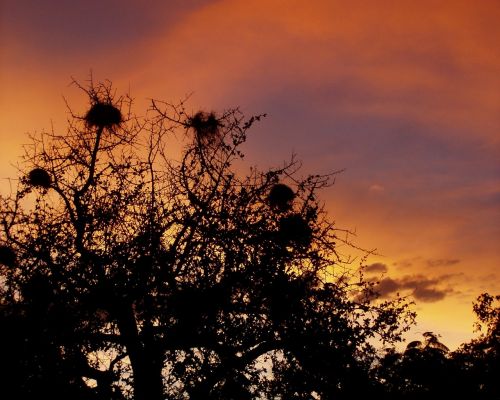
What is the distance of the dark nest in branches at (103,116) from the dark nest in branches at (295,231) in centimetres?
473

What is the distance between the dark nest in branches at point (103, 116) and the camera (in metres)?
11.8

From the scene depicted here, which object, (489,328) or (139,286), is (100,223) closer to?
(139,286)

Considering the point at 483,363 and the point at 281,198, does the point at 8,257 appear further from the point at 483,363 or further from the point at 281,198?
the point at 483,363

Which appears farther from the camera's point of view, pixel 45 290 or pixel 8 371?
pixel 45 290

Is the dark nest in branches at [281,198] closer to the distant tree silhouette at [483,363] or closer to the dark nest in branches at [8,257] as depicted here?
the dark nest in branches at [8,257]

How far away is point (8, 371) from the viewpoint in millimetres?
8641

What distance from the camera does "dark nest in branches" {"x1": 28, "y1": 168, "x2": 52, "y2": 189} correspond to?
12.5 metres

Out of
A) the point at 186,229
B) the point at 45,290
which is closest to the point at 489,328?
the point at 186,229

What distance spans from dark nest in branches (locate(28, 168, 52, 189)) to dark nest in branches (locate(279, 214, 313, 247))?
603 centimetres

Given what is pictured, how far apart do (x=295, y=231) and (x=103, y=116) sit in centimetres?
542

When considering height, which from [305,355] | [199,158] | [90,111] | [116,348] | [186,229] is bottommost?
[305,355]

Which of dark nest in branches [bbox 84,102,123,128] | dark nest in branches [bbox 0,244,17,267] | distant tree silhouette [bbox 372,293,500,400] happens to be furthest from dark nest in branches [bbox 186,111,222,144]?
distant tree silhouette [bbox 372,293,500,400]

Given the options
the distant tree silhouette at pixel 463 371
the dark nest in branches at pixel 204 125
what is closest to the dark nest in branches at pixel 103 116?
the dark nest in branches at pixel 204 125

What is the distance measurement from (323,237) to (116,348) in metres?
5.61
